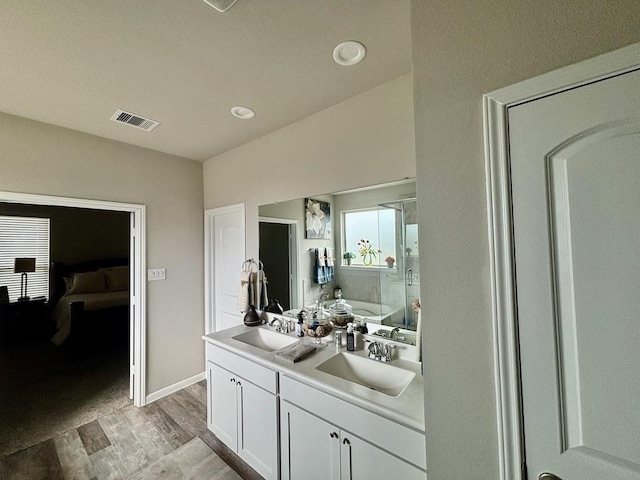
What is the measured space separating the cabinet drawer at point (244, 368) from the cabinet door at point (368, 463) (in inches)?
20.5

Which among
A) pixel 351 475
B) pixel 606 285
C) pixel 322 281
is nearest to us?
pixel 606 285

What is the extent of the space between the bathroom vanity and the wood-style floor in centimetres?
A: 16

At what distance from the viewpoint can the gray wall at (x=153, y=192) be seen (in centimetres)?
206

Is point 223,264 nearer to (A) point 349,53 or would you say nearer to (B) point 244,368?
(B) point 244,368

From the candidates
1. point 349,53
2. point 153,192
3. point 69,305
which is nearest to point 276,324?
point 153,192

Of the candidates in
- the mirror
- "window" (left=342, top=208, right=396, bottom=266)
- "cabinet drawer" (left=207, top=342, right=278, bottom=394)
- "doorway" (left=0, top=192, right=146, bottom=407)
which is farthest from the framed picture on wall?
"doorway" (left=0, top=192, right=146, bottom=407)

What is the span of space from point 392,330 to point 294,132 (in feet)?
5.82

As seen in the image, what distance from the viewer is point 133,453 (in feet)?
6.41

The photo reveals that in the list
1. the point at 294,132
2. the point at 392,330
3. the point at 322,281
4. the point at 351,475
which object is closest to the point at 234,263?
the point at 322,281

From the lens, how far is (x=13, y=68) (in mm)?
1476

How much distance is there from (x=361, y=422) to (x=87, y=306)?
408 cm

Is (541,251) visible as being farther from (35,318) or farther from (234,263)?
(35,318)

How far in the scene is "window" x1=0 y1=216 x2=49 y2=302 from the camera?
10.0ft

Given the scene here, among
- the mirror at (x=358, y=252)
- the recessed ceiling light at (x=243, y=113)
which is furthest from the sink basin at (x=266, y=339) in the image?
the recessed ceiling light at (x=243, y=113)
